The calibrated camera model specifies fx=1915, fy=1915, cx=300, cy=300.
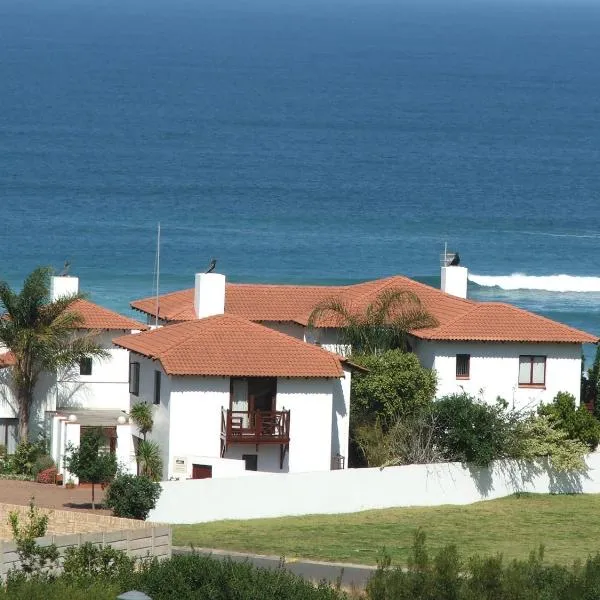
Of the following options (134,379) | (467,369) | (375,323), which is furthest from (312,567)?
(375,323)

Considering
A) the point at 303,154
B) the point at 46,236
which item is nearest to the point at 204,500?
the point at 46,236

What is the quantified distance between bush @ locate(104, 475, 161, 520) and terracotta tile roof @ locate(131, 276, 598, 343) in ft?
41.3

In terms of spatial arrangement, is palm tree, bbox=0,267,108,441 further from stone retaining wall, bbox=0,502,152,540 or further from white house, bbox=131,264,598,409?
stone retaining wall, bbox=0,502,152,540

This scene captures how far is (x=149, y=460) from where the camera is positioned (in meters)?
50.2

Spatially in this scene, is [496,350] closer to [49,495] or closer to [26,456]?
[26,456]

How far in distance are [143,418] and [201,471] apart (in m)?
3.09

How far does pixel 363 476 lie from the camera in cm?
4875

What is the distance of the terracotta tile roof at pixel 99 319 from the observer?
186 ft

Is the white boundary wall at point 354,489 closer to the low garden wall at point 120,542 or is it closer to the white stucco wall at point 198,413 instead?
the white stucco wall at point 198,413

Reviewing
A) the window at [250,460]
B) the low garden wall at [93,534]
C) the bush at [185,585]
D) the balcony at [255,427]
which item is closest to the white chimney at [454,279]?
the balcony at [255,427]

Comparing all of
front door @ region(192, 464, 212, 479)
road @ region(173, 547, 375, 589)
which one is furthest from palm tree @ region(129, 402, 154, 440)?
road @ region(173, 547, 375, 589)

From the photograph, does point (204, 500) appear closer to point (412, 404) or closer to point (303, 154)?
point (412, 404)

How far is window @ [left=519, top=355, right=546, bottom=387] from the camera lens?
2185 inches

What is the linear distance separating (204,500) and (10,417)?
10.1m
